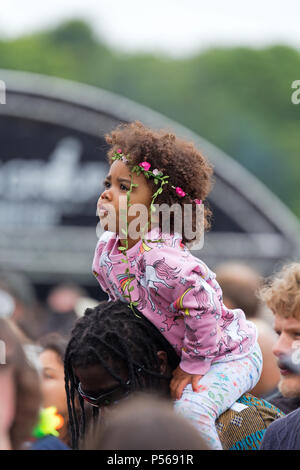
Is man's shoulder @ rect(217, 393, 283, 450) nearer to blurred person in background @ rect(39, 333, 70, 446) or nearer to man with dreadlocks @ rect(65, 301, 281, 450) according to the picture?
man with dreadlocks @ rect(65, 301, 281, 450)

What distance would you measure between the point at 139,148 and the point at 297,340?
1.01 metres

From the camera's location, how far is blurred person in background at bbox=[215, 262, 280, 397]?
13.5 ft

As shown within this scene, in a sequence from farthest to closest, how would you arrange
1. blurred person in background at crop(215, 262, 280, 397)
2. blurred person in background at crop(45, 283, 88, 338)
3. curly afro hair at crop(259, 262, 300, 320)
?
blurred person in background at crop(45, 283, 88, 338), blurred person in background at crop(215, 262, 280, 397), curly afro hair at crop(259, 262, 300, 320)

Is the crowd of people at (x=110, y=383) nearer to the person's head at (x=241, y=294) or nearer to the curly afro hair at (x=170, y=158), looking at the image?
the curly afro hair at (x=170, y=158)

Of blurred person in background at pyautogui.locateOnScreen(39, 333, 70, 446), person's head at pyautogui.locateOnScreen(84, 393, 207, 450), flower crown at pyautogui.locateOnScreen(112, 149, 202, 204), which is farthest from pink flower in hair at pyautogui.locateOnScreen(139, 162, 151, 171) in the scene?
blurred person in background at pyautogui.locateOnScreen(39, 333, 70, 446)

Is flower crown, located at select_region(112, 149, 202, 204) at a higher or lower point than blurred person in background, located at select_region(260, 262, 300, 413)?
higher

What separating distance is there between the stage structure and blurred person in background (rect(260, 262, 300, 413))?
9144 millimetres

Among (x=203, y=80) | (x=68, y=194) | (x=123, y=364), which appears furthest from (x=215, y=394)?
(x=203, y=80)

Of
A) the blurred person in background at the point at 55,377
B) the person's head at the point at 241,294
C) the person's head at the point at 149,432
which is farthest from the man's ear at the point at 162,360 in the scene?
the person's head at the point at 241,294

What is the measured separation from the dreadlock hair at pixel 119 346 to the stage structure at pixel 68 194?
975 centimetres

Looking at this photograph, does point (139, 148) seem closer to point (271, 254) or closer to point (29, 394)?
point (29, 394)

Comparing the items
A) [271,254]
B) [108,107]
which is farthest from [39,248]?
[271,254]

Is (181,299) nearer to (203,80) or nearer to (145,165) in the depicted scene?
(145,165)

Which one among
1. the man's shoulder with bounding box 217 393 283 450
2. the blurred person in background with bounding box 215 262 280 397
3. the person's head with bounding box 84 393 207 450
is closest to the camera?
the person's head with bounding box 84 393 207 450
